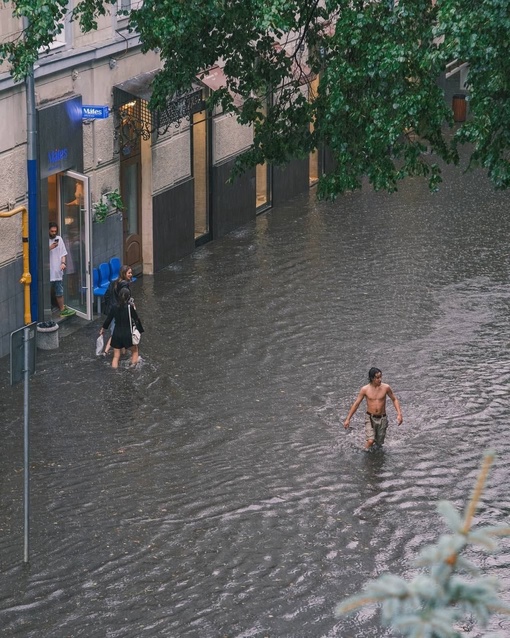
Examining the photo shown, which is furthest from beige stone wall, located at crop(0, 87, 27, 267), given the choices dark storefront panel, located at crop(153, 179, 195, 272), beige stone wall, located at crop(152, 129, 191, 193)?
dark storefront panel, located at crop(153, 179, 195, 272)

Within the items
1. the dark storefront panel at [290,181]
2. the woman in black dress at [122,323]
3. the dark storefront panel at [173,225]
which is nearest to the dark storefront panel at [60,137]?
the woman in black dress at [122,323]

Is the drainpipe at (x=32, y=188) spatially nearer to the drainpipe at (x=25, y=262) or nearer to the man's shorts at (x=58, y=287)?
the drainpipe at (x=25, y=262)

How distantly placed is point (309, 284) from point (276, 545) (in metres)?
10.4

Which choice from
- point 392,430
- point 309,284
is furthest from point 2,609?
point 309,284

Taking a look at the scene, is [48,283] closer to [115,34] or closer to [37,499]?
[115,34]

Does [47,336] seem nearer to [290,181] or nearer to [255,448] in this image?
[255,448]

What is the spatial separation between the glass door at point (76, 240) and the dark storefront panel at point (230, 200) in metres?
5.72

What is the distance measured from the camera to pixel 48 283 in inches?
774

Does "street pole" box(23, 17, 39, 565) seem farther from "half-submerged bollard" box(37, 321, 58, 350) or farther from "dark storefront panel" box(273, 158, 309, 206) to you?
"dark storefront panel" box(273, 158, 309, 206)

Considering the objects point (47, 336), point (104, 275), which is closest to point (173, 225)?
point (104, 275)

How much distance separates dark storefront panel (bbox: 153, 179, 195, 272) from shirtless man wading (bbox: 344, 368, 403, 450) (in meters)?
9.49

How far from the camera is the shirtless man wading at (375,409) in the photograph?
14453mm

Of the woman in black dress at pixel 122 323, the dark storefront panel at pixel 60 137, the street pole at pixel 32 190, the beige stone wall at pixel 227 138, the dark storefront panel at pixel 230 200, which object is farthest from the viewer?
the dark storefront panel at pixel 230 200

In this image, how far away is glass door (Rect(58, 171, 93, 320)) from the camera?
20156 millimetres
